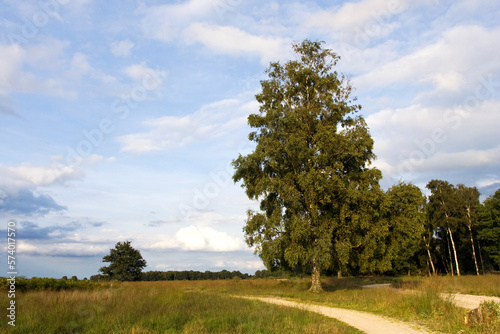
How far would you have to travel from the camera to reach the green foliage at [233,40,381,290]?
24109 mm

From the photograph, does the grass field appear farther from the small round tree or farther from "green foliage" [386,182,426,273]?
the small round tree

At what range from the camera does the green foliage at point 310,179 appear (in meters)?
24.1

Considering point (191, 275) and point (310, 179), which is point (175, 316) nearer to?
point (310, 179)

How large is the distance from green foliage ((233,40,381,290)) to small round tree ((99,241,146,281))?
1517 inches

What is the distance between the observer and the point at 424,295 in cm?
Result: 1463

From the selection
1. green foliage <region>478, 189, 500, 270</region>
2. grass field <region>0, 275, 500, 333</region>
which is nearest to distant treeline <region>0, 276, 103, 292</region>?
grass field <region>0, 275, 500, 333</region>

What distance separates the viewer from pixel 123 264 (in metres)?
57.2

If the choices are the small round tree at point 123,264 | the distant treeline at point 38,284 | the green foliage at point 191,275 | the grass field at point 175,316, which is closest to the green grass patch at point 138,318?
the grass field at point 175,316

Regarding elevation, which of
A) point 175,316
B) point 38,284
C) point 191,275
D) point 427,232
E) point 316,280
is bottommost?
point 191,275

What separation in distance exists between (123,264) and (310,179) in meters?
45.2

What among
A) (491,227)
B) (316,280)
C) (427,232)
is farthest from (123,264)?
(491,227)

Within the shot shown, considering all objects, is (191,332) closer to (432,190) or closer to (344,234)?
(344,234)

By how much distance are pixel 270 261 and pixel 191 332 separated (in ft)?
58.3

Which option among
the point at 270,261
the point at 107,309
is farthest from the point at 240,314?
the point at 270,261
